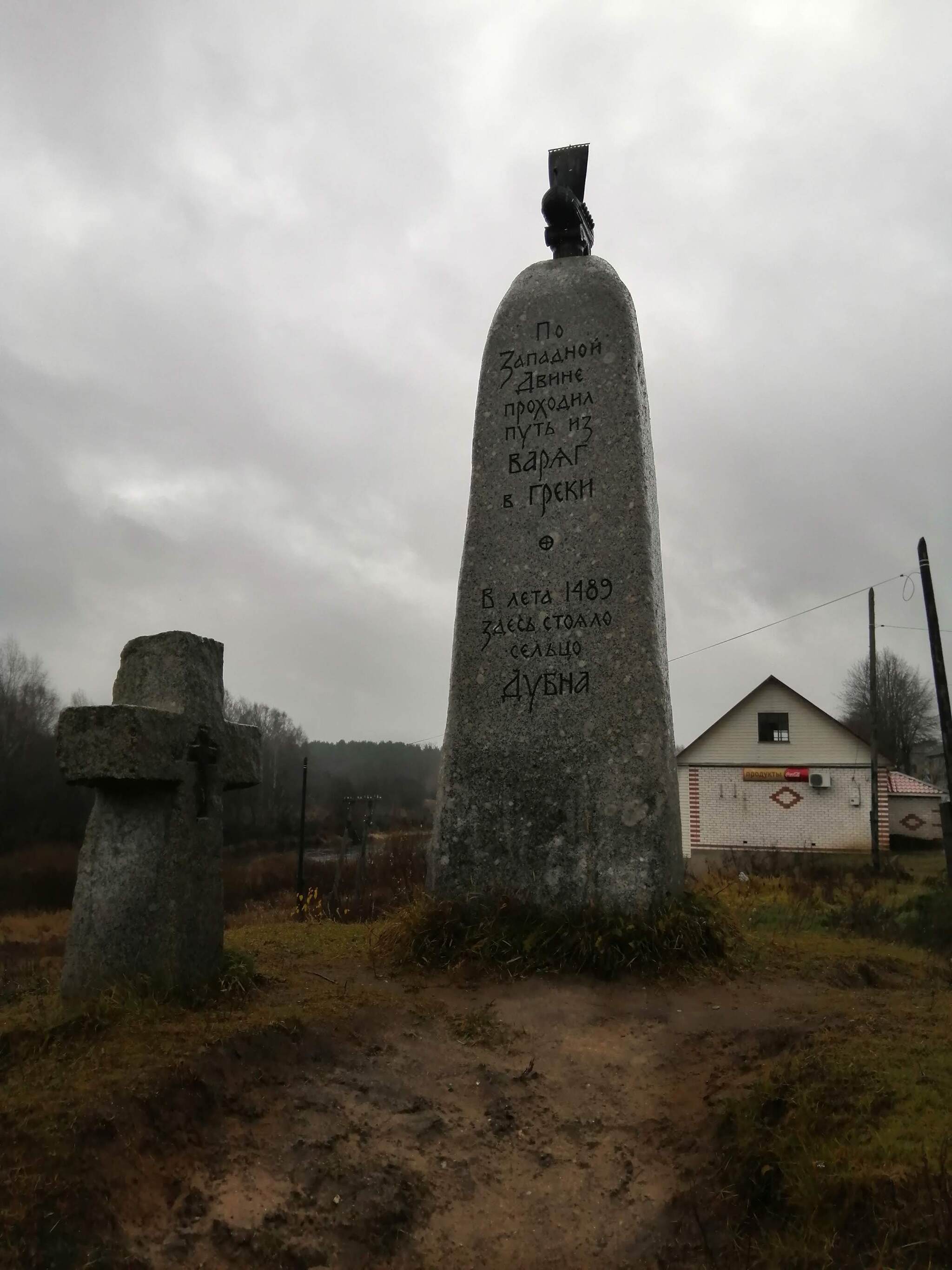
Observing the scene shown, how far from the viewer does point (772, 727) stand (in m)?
27.4

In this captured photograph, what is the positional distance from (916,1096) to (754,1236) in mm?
825

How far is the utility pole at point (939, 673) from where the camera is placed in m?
14.3

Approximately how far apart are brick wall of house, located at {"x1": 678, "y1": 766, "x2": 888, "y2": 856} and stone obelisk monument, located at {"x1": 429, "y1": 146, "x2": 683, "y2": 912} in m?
22.4

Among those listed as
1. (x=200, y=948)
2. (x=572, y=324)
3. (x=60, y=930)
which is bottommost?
(x=60, y=930)

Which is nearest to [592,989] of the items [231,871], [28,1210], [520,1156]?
[520,1156]

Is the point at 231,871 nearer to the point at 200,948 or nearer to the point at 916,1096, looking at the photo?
the point at 200,948

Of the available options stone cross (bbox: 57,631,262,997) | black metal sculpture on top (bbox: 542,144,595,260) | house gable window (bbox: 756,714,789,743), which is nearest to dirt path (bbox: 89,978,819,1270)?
stone cross (bbox: 57,631,262,997)

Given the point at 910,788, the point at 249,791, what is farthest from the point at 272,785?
the point at 910,788

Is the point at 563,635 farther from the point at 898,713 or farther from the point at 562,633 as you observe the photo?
the point at 898,713

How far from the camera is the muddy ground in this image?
2689 millimetres

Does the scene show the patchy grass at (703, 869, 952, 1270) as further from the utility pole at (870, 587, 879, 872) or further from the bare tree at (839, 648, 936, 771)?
the bare tree at (839, 648, 936, 771)

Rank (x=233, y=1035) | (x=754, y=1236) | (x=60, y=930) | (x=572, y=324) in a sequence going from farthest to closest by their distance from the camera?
(x=60, y=930) → (x=572, y=324) → (x=233, y=1035) → (x=754, y=1236)

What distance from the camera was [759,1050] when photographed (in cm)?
381

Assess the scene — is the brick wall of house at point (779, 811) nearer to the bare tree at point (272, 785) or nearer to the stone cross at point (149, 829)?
the bare tree at point (272, 785)
